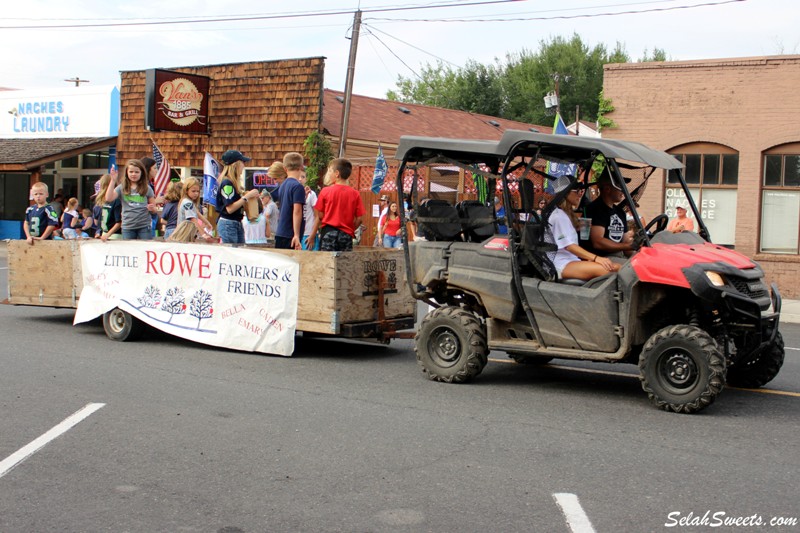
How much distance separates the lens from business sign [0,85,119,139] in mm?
28781

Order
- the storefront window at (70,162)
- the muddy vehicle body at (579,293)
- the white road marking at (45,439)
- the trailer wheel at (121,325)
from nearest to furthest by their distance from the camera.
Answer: the white road marking at (45,439), the muddy vehicle body at (579,293), the trailer wheel at (121,325), the storefront window at (70,162)

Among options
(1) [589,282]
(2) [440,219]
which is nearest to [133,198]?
(2) [440,219]

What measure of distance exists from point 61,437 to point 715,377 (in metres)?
4.62

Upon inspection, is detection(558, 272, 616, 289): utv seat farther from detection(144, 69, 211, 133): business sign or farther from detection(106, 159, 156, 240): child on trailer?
detection(144, 69, 211, 133): business sign

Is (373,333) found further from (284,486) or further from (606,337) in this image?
(284,486)

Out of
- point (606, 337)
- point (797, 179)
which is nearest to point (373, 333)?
point (606, 337)

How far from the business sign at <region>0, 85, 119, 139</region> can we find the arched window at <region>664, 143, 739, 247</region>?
18239 mm

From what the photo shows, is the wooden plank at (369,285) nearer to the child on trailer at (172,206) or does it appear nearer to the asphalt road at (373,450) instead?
the asphalt road at (373,450)

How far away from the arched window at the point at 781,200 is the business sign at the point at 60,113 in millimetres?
19875

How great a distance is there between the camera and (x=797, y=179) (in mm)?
17719

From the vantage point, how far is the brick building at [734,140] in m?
17.7

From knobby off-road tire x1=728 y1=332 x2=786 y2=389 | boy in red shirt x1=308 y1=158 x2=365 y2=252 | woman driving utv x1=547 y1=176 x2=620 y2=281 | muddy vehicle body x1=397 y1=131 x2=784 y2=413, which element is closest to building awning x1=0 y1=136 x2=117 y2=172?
boy in red shirt x1=308 y1=158 x2=365 y2=252

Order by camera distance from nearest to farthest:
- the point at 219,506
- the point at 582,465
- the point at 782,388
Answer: the point at 219,506, the point at 582,465, the point at 782,388

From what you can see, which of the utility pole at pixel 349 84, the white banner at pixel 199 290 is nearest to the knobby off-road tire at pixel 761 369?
the white banner at pixel 199 290
